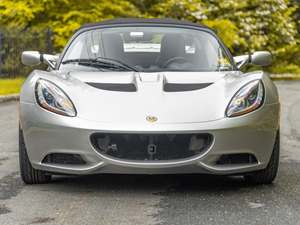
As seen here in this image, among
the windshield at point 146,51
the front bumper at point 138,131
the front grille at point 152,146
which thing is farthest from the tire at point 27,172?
the windshield at point 146,51

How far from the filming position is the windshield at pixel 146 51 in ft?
21.6

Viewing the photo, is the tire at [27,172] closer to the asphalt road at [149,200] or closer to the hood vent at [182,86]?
the asphalt road at [149,200]

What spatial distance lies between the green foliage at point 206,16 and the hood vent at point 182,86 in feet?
52.0

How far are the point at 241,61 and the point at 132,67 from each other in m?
1.54

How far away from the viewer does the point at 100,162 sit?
532cm

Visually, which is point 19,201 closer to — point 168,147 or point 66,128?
point 66,128

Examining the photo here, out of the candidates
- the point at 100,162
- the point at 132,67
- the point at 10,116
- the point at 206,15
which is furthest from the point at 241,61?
the point at 206,15

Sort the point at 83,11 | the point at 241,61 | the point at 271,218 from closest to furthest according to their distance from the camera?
the point at 271,218
the point at 241,61
the point at 83,11

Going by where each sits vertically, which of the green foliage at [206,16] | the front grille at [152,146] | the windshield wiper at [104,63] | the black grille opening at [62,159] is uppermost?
the windshield wiper at [104,63]

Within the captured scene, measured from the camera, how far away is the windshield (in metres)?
6.58

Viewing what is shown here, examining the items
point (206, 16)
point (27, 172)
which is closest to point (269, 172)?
point (27, 172)

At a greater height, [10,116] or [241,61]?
[241,61]

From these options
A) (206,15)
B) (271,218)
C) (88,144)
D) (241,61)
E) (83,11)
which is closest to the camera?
(271,218)

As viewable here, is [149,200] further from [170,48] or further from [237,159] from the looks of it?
[170,48]
